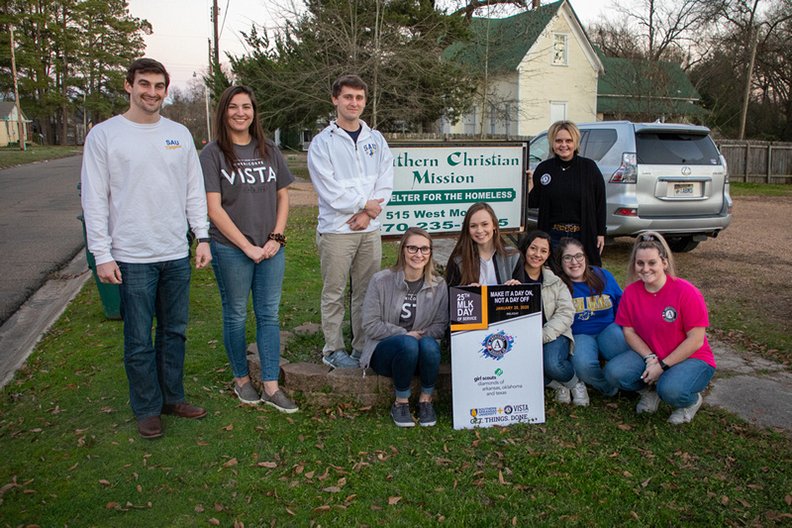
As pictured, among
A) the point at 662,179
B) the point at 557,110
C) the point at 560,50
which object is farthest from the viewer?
the point at 557,110

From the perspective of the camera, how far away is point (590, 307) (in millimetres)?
4516

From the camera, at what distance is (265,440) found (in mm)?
3820

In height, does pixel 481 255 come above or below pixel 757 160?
below

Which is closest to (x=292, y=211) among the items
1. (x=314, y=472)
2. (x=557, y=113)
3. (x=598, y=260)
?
(x=598, y=260)

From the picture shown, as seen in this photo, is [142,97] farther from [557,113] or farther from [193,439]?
[557,113]

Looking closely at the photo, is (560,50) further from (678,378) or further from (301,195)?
(678,378)

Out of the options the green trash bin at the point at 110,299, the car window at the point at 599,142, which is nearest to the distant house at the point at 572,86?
the car window at the point at 599,142

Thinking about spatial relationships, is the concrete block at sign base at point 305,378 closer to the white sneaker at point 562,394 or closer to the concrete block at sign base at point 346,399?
the concrete block at sign base at point 346,399

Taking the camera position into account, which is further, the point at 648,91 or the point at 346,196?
the point at 648,91

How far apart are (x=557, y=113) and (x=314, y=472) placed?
3271 cm

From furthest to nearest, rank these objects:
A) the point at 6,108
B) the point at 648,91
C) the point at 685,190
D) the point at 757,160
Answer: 1. the point at 6,108
2. the point at 648,91
3. the point at 757,160
4. the point at 685,190

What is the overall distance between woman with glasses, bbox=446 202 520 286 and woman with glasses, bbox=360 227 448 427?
0.66 ft

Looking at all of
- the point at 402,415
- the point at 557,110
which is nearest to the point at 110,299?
the point at 402,415

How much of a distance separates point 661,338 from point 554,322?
0.66 meters
